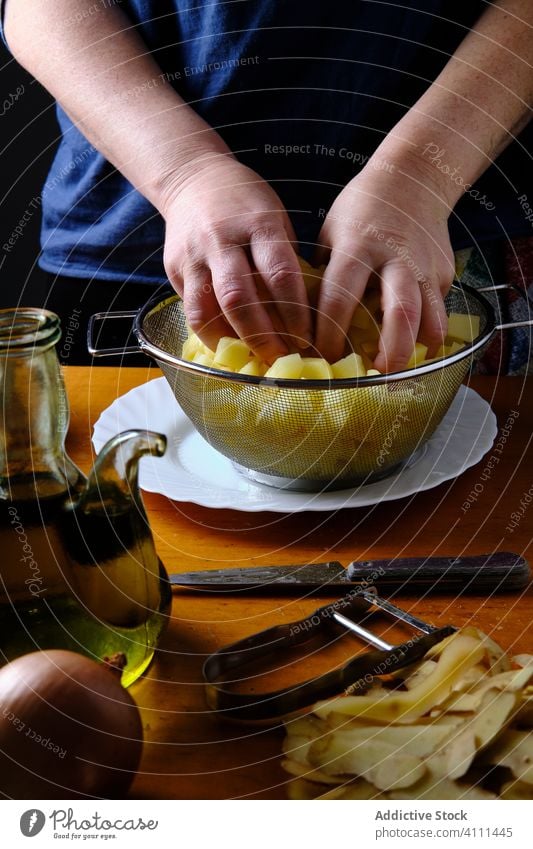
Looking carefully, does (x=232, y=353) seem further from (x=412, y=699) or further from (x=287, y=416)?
(x=412, y=699)

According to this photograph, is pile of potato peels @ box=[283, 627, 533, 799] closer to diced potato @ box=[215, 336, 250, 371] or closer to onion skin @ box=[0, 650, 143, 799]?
onion skin @ box=[0, 650, 143, 799]

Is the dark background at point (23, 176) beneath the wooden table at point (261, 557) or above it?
above

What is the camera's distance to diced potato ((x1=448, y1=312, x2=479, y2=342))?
2.27 ft

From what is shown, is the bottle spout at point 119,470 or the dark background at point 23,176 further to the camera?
the dark background at point 23,176

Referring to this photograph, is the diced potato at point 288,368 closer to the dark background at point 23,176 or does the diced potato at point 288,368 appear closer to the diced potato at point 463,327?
the diced potato at point 463,327

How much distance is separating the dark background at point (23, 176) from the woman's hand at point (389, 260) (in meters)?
0.78

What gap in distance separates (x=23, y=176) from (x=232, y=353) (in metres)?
0.92

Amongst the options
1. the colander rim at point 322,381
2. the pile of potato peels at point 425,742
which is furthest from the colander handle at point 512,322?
the pile of potato peels at point 425,742

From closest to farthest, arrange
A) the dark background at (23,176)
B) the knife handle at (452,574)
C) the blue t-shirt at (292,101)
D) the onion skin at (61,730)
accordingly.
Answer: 1. the onion skin at (61,730)
2. the knife handle at (452,574)
3. the blue t-shirt at (292,101)
4. the dark background at (23,176)

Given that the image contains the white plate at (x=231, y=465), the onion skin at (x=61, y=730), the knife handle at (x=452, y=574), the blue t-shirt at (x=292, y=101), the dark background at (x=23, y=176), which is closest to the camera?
the onion skin at (x=61, y=730)

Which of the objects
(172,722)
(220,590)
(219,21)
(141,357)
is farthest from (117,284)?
(172,722)

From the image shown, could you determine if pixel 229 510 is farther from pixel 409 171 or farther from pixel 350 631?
pixel 409 171

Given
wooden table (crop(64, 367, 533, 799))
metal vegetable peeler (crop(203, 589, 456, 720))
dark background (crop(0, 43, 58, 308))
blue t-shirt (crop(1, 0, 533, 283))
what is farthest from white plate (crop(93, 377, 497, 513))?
dark background (crop(0, 43, 58, 308))

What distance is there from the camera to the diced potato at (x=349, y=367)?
60 cm
